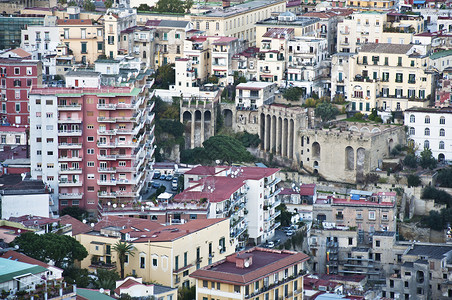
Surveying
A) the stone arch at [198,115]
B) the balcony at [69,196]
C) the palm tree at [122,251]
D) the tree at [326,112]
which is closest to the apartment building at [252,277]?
the palm tree at [122,251]

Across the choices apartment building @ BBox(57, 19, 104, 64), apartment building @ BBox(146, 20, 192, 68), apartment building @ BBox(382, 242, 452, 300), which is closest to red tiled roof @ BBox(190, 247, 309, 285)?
apartment building @ BBox(382, 242, 452, 300)

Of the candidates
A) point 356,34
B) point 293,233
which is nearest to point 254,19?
point 356,34

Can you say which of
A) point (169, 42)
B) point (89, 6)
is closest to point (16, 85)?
point (169, 42)

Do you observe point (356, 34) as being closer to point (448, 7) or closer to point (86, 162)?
point (448, 7)

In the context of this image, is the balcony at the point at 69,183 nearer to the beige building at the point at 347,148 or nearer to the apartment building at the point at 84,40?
the beige building at the point at 347,148

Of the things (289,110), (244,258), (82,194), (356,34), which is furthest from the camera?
(356,34)

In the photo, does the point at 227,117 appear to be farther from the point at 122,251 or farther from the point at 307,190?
the point at 122,251
